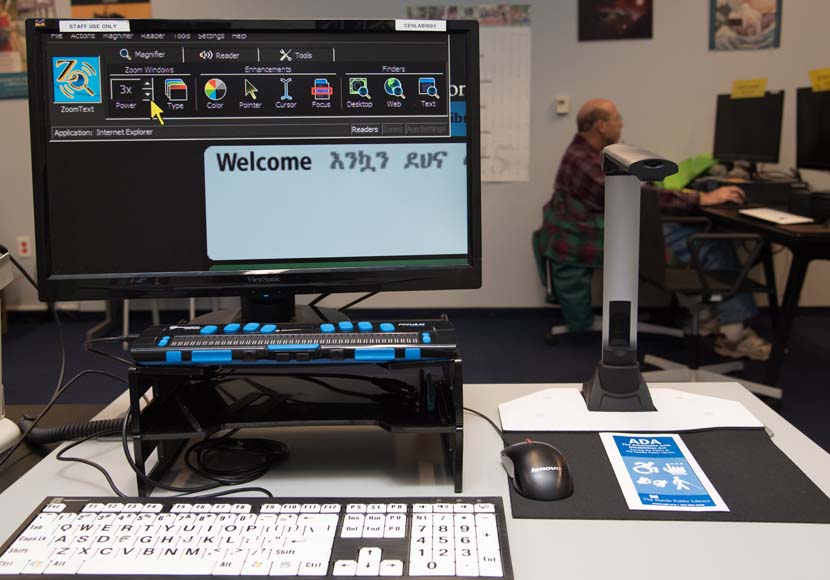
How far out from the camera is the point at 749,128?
3.67 metres

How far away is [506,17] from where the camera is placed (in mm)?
3957

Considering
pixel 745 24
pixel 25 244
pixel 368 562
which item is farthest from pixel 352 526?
pixel 25 244

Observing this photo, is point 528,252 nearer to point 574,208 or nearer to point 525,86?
point 574,208

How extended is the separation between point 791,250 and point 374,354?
94.5 inches

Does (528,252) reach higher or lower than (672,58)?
lower

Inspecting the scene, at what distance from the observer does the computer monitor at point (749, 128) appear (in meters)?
3.48

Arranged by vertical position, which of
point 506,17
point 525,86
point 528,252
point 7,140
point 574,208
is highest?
point 506,17

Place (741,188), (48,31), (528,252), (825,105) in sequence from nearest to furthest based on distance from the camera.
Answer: (48,31), (825,105), (741,188), (528,252)

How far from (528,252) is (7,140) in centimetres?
300

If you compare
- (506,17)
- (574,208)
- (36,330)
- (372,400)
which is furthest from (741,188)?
(36,330)

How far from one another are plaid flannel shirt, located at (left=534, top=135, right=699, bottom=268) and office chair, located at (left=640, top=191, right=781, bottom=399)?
1.47ft

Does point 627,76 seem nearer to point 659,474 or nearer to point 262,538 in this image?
point 659,474

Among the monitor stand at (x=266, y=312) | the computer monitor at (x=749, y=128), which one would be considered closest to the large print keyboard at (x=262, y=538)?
the monitor stand at (x=266, y=312)

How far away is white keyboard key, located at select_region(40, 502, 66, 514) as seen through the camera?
766mm
